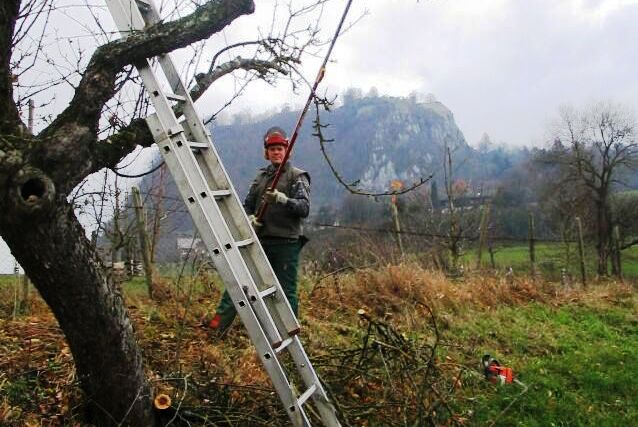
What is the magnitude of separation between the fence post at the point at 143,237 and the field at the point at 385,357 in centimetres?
18

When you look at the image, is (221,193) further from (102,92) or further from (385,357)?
(385,357)

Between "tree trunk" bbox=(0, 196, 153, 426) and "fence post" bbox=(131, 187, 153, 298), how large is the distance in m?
3.73

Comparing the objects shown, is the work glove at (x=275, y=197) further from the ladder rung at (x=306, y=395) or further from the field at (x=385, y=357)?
the ladder rung at (x=306, y=395)

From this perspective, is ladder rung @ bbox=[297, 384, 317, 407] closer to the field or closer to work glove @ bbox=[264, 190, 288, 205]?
the field

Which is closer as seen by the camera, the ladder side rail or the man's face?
the ladder side rail

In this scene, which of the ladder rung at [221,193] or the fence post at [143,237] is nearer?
the ladder rung at [221,193]

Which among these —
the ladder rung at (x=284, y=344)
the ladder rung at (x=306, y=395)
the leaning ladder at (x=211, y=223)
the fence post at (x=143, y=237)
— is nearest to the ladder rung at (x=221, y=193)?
the leaning ladder at (x=211, y=223)

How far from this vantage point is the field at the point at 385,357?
11.9 ft

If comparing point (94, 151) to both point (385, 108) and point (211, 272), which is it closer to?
point (211, 272)

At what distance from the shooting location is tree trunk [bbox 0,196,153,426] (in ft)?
7.93

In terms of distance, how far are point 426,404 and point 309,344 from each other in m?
1.45

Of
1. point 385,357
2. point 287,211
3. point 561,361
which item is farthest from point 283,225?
point 561,361

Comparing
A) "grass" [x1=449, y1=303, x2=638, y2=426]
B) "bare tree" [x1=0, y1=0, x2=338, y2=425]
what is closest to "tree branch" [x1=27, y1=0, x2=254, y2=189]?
"bare tree" [x1=0, y1=0, x2=338, y2=425]

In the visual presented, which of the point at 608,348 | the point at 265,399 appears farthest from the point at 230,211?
the point at 608,348
